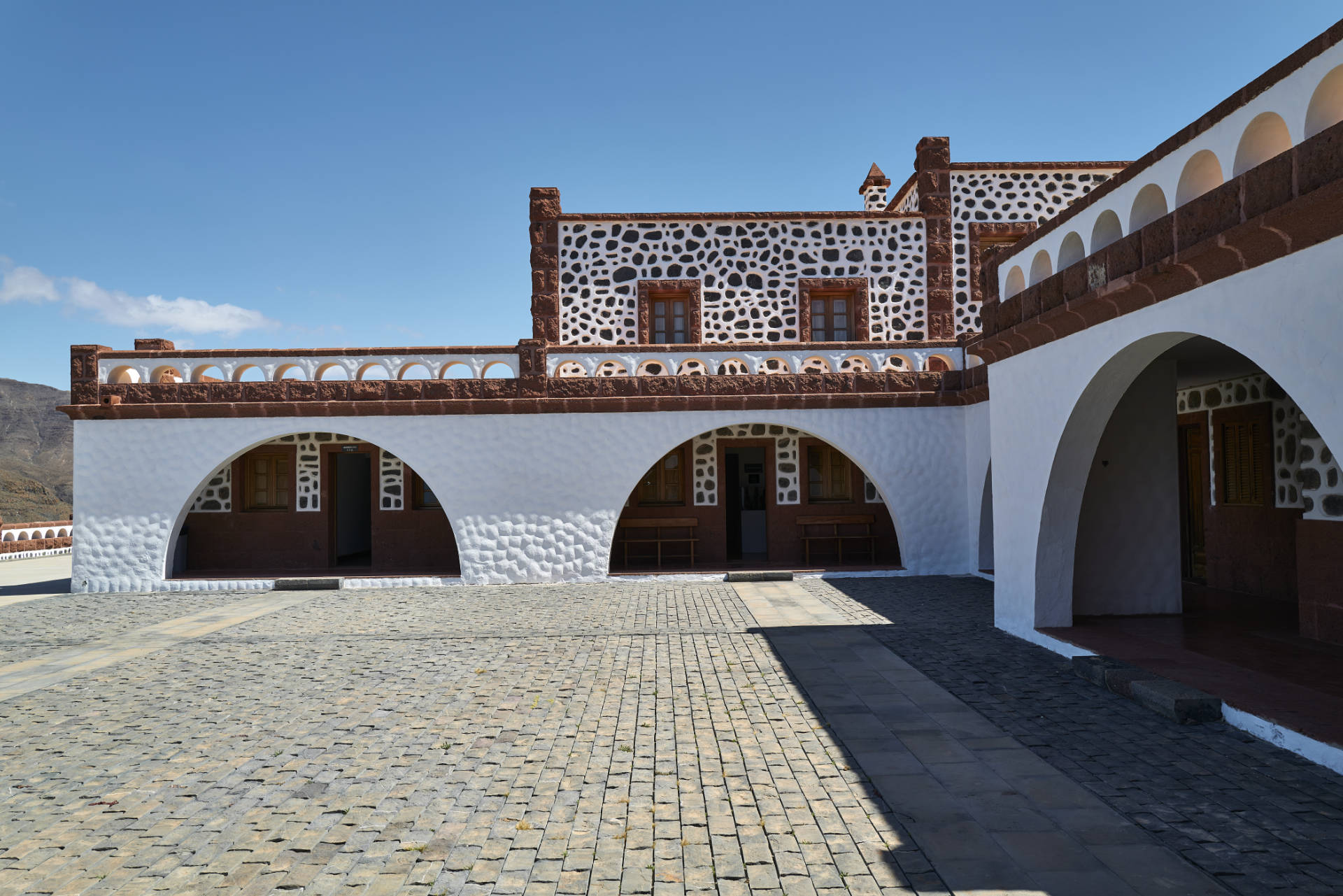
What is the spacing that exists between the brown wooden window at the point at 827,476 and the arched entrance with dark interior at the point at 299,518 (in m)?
5.67

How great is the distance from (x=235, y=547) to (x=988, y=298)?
37.6ft

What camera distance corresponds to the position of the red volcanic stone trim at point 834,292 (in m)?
13.6

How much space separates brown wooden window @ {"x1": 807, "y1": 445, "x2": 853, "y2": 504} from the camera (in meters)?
13.3

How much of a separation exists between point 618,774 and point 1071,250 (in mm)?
5167

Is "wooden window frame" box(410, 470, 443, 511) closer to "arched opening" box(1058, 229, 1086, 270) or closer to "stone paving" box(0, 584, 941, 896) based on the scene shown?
"stone paving" box(0, 584, 941, 896)

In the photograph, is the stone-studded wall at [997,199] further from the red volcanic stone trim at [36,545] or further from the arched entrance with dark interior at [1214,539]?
the red volcanic stone trim at [36,545]

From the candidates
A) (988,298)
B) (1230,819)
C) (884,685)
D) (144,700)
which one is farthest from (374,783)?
(988,298)

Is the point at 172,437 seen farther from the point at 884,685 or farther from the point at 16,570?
the point at 884,685

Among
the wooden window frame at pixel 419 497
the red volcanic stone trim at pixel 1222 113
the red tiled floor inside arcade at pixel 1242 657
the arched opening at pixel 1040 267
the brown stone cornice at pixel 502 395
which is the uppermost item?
the red volcanic stone trim at pixel 1222 113

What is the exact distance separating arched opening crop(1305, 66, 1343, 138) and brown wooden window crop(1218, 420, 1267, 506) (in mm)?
5491

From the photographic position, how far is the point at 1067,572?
7.12 metres

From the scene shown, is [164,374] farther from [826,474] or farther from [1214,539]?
[1214,539]

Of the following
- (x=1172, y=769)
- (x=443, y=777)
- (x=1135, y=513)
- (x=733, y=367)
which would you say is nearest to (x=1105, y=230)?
(x=1135, y=513)

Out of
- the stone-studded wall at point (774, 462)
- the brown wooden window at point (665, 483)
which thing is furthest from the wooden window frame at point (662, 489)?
the stone-studded wall at point (774, 462)
